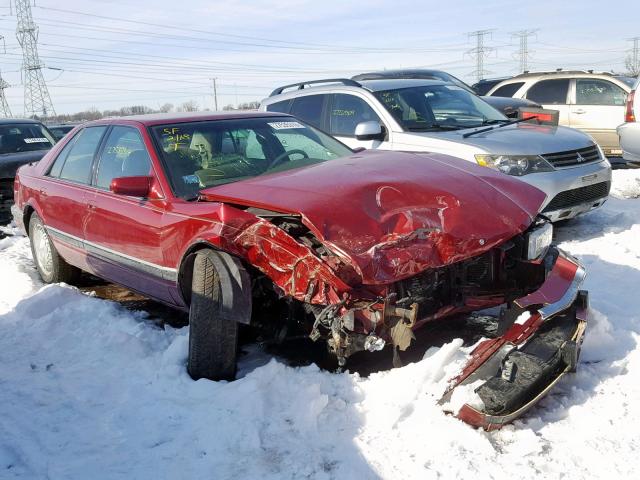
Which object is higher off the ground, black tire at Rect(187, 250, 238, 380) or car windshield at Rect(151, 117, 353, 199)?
car windshield at Rect(151, 117, 353, 199)

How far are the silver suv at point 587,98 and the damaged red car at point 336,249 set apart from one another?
8308 millimetres

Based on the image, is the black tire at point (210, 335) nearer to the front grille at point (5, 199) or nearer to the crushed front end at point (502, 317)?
the crushed front end at point (502, 317)

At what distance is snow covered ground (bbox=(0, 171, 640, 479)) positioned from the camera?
270 centimetres

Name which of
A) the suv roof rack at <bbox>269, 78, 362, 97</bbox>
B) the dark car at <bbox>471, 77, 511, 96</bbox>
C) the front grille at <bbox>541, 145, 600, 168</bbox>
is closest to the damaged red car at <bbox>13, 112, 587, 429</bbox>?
the front grille at <bbox>541, 145, 600, 168</bbox>

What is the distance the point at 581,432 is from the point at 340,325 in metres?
1.22

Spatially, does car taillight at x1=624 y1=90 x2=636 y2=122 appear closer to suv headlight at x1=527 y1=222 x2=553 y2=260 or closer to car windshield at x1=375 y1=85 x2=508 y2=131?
car windshield at x1=375 y1=85 x2=508 y2=131

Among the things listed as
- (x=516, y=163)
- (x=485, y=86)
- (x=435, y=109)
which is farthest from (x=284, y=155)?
(x=485, y=86)

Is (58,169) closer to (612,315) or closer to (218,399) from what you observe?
(218,399)

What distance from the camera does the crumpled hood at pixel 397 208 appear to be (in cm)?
306

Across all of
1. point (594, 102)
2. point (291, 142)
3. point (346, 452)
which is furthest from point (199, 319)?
point (594, 102)

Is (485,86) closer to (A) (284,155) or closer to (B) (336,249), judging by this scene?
(A) (284,155)

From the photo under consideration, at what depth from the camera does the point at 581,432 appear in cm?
286

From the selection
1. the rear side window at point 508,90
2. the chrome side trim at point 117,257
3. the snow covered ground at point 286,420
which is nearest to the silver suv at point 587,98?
the rear side window at point 508,90

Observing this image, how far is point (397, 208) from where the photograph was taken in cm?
331
